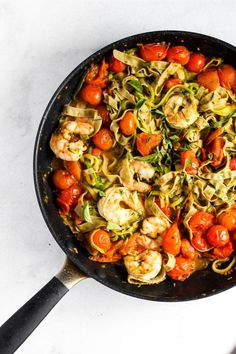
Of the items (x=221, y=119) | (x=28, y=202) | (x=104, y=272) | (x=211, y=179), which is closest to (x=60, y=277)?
(x=104, y=272)

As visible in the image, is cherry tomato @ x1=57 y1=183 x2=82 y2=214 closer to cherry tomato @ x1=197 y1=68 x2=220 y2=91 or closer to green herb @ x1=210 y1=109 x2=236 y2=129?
green herb @ x1=210 y1=109 x2=236 y2=129

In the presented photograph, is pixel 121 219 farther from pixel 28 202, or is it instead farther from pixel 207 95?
pixel 207 95

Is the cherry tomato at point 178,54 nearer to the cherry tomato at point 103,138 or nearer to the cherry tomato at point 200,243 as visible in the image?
the cherry tomato at point 103,138

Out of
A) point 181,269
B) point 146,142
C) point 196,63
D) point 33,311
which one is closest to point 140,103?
point 146,142

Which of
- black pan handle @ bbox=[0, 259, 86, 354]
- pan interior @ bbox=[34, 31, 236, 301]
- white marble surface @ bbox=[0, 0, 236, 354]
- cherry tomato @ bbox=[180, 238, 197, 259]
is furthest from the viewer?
white marble surface @ bbox=[0, 0, 236, 354]

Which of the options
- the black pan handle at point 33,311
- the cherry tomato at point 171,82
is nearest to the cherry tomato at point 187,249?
the black pan handle at point 33,311

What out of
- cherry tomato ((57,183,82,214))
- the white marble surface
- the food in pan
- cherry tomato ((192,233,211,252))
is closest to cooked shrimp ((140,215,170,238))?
the food in pan

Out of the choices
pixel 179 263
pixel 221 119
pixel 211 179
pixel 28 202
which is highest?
pixel 28 202

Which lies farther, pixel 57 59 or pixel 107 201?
pixel 57 59
